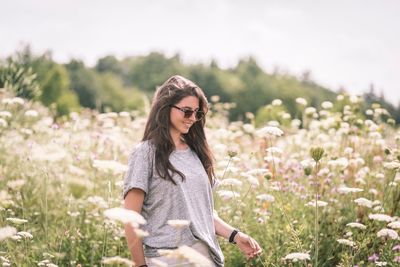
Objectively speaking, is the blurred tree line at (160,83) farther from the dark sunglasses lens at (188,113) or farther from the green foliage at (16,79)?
the dark sunglasses lens at (188,113)

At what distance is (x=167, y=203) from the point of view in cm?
276

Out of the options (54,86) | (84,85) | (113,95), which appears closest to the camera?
(54,86)

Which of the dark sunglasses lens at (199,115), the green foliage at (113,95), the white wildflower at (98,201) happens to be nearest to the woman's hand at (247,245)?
the dark sunglasses lens at (199,115)

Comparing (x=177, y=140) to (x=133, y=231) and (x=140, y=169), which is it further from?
(x=133, y=231)

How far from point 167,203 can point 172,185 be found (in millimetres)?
97

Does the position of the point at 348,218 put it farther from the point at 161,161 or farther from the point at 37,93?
the point at 37,93

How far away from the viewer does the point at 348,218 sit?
4594 millimetres

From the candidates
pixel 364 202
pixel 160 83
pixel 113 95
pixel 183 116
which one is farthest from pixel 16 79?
pixel 160 83

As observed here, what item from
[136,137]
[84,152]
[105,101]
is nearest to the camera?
[84,152]

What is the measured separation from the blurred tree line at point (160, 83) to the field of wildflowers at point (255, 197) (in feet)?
85.2

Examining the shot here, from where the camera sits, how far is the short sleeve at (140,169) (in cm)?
268

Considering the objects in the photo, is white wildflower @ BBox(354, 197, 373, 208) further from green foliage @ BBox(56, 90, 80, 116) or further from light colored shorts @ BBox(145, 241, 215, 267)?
green foliage @ BBox(56, 90, 80, 116)

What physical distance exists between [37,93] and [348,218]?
4431mm

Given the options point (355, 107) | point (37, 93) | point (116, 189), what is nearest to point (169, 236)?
point (116, 189)
